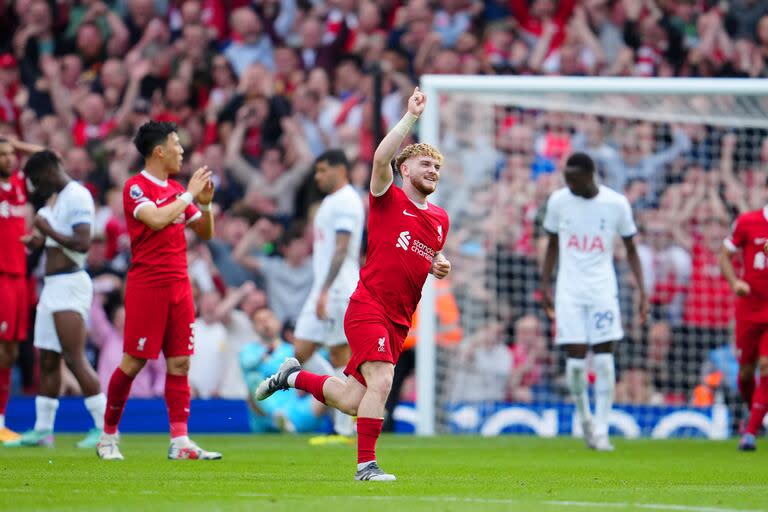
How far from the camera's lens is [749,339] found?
13578 millimetres

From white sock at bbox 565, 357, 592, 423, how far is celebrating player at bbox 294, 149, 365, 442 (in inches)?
91.3

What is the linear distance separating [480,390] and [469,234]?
1951 millimetres

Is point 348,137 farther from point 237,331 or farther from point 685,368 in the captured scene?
point 685,368

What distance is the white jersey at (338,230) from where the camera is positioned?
44.6 feet

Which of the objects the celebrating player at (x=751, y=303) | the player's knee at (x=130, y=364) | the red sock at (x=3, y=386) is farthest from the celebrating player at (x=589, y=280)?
the red sock at (x=3, y=386)

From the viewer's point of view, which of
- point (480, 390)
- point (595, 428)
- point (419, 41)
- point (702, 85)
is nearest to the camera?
point (595, 428)

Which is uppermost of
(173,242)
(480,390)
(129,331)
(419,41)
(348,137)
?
(419,41)

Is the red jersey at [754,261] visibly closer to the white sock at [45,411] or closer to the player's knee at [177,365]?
the player's knee at [177,365]

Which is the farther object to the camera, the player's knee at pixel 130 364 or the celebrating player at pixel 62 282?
the celebrating player at pixel 62 282

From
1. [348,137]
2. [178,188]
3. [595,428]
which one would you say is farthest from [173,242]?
[348,137]

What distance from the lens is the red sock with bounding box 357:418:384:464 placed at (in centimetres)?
848

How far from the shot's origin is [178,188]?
10570mm

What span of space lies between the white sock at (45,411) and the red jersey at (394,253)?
4.87 m

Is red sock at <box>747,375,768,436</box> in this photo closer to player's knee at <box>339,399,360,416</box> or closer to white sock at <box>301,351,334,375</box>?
white sock at <box>301,351,334,375</box>
